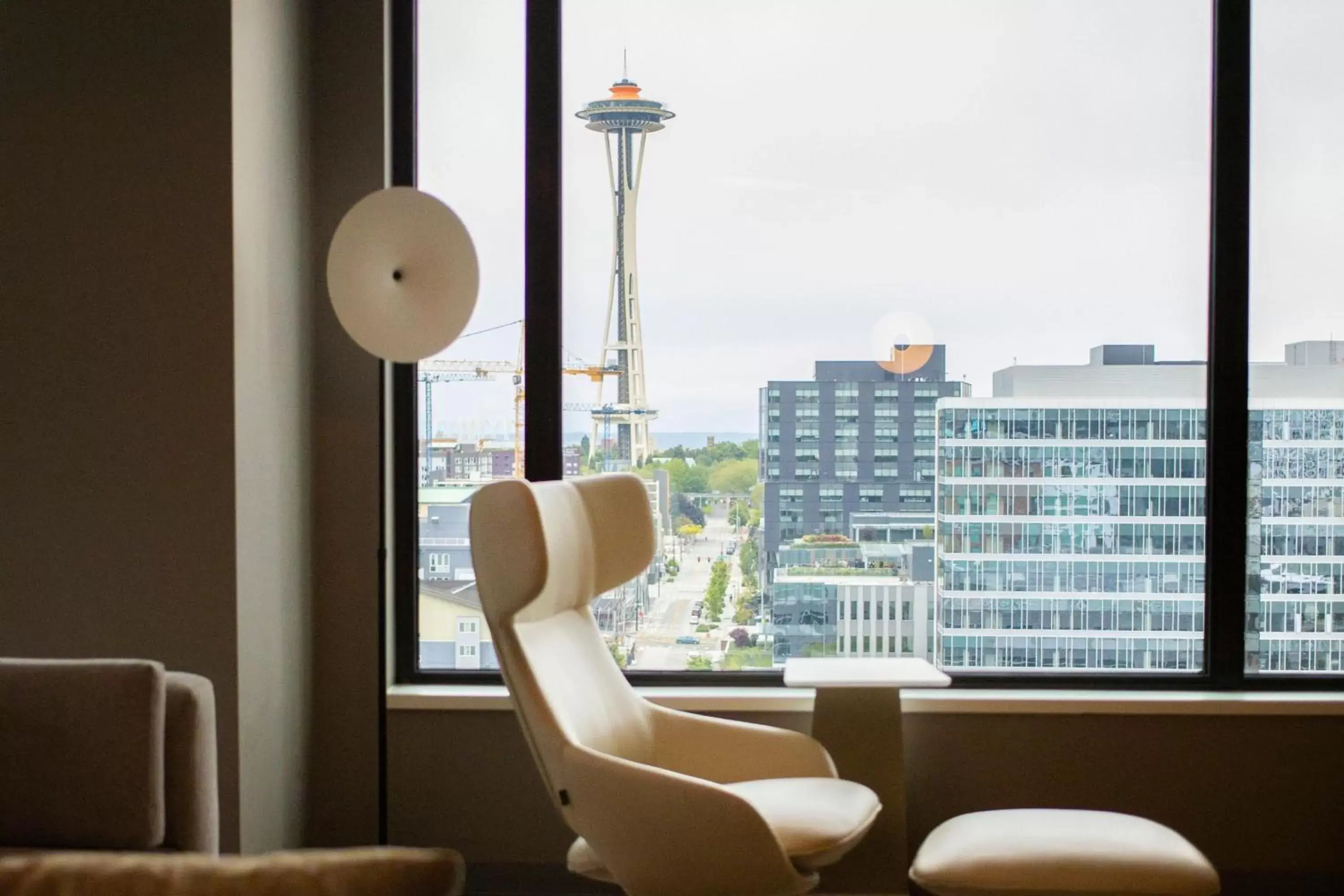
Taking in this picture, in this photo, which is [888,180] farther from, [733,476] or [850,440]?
[733,476]

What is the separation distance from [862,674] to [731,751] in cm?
34

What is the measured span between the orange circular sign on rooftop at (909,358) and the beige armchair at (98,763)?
2080 millimetres

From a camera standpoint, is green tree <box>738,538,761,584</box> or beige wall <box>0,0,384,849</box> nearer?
beige wall <box>0,0,384,849</box>

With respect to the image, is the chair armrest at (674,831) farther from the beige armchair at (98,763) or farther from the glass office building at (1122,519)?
the glass office building at (1122,519)

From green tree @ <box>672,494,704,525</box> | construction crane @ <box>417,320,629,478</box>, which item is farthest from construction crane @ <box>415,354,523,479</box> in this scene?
green tree @ <box>672,494,704,525</box>

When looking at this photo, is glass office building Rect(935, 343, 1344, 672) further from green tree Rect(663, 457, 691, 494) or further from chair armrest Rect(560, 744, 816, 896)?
chair armrest Rect(560, 744, 816, 896)

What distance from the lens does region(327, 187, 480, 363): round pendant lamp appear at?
95.9 inches

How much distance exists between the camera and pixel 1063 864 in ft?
6.97

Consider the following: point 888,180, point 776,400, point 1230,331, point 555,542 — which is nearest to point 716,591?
point 776,400

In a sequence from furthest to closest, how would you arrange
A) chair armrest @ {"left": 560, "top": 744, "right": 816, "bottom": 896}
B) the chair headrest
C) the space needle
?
the space needle, the chair headrest, chair armrest @ {"left": 560, "top": 744, "right": 816, "bottom": 896}

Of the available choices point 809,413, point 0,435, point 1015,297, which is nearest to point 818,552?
point 809,413

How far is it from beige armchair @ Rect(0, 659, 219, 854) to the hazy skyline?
1689 millimetres

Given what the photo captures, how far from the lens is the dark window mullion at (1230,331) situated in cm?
308

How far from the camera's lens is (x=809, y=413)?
318 cm
